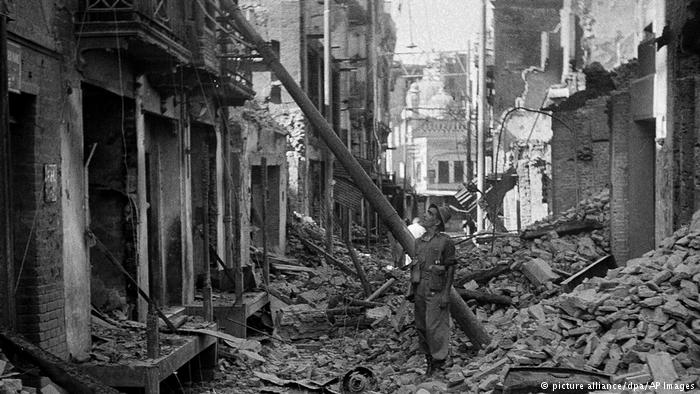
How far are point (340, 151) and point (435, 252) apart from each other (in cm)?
327

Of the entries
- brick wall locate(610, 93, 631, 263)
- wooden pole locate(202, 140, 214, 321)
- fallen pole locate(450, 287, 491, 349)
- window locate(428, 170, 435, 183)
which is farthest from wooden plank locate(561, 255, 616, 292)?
window locate(428, 170, 435, 183)

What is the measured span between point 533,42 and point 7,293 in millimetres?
41613

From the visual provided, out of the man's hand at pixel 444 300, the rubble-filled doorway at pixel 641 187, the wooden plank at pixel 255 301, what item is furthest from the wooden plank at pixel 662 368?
the rubble-filled doorway at pixel 641 187

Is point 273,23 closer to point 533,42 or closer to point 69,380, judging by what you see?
point 69,380

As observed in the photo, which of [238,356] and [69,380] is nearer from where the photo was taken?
[69,380]

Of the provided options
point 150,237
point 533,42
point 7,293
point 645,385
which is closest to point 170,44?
point 150,237

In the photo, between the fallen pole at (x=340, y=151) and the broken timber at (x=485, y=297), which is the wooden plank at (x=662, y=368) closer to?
the fallen pole at (x=340, y=151)

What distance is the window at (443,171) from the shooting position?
2426 inches

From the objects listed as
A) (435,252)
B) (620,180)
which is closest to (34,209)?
(435,252)

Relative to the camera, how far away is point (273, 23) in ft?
81.9

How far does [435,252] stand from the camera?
9891mm

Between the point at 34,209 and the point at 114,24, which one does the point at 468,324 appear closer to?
the point at 34,209

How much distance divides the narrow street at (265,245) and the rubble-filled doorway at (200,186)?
44mm

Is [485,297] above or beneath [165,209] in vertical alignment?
beneath
